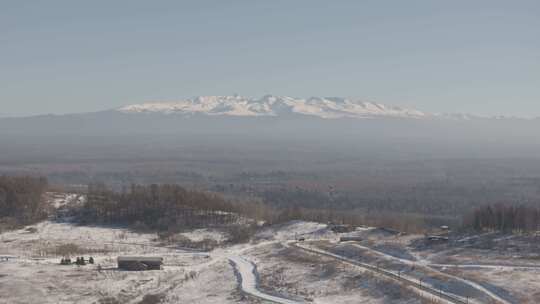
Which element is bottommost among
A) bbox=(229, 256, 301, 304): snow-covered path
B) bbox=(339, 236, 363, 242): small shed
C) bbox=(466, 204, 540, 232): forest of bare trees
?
bbox=(229, 256, 301, 304): snow-covered path

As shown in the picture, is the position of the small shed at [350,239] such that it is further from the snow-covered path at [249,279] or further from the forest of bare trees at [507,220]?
the forest of bare trees at [507,220]

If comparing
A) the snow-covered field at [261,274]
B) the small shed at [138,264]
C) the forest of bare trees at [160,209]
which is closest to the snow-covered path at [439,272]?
the snow-covered field at [261,274]

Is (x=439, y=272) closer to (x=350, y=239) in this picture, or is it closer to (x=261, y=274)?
(x=261, y=274)

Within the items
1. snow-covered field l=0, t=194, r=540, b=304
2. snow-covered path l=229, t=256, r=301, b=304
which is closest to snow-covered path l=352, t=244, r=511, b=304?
snow-covered field l=0, t=194, r=540, b=304

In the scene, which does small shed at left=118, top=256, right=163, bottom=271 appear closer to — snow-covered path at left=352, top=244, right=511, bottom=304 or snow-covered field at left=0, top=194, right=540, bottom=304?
snow-covered field at left=0, top=194, right=540, bottom=304

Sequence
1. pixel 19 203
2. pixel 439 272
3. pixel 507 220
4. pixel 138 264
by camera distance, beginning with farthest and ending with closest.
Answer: pixel 19 203 < pixel 507 220 < pixel 138 264 < pixel 439 272

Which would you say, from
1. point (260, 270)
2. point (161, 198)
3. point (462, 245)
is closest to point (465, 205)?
point (161, 198)

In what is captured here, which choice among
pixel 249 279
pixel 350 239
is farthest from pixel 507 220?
pixel 249 279
